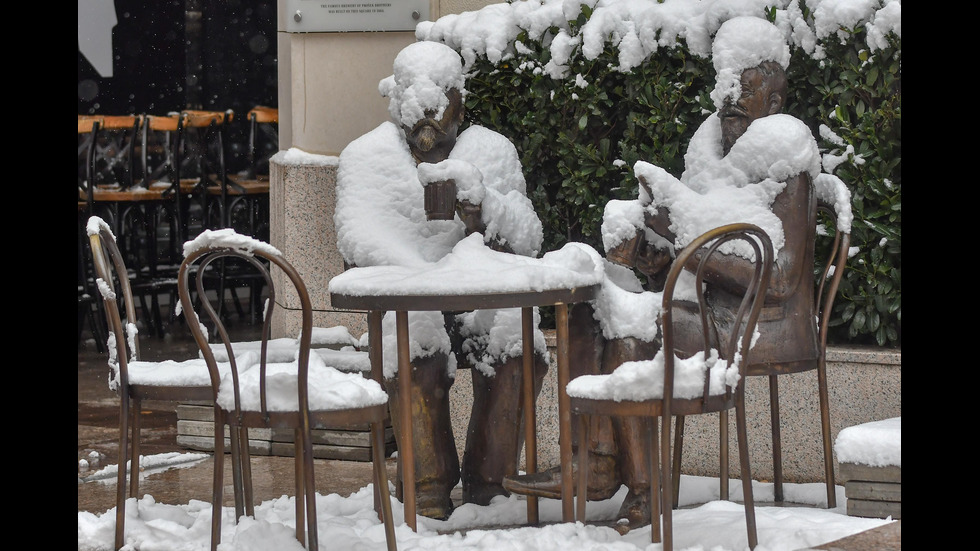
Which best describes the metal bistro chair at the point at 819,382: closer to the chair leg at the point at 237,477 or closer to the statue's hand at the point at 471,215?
the statue's hand at the point at 471,215

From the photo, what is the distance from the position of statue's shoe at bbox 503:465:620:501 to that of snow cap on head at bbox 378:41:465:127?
1309 millimetres

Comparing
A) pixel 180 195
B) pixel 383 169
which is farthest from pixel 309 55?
pixel 180 195

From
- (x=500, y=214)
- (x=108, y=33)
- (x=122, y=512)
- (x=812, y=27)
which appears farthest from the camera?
(x=108, y=33)

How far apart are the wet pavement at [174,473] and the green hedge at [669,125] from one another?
1254 mm

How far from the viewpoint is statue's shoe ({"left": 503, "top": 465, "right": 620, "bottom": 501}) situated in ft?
13.3

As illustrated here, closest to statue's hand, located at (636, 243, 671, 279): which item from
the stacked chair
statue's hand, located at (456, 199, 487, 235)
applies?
statue's hand, located at (456, 199, 487, 235)

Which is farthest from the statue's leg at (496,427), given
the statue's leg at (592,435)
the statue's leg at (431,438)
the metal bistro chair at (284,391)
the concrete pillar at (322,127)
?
the concrete pillar at (322,127)

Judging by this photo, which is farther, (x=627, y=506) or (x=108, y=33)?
(x=108, y=33)

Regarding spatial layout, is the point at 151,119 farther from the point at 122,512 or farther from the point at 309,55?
the point at 122,512

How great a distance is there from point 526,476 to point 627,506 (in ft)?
1.12

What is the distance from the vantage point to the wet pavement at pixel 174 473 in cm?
465

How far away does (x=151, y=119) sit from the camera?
10289mm

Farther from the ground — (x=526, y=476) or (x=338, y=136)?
(x=338, y=136)

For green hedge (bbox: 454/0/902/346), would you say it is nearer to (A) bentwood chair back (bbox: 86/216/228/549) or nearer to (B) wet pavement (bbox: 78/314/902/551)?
(B) wet pavement (bbox: 78/314/902/551)
